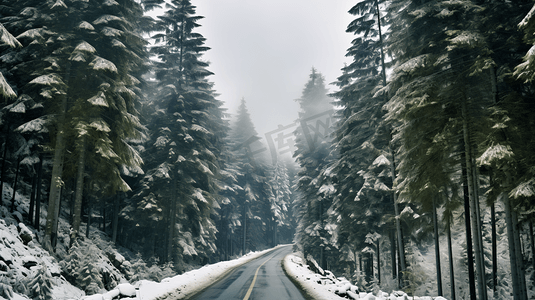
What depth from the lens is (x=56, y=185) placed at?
12.9 meters

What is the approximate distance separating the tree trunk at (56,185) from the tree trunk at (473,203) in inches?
648

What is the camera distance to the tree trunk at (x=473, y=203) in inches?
394

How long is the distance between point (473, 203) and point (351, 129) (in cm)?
1073

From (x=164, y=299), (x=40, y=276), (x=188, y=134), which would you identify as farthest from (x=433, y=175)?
(x=188, y=134)

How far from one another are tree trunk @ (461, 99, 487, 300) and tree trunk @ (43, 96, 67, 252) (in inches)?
648

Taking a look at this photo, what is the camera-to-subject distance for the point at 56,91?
1295 centimetres

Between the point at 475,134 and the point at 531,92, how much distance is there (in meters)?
2.24

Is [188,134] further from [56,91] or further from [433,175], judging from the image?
[433,175]

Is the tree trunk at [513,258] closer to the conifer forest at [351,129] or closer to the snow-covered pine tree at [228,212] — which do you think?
the conifer forest at [351,129]

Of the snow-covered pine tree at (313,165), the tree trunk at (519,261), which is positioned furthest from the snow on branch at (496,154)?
the snow-covered pine tree at (313,165)

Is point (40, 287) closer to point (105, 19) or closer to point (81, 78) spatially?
point (81, 78)

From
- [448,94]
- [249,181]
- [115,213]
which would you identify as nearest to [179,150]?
[115,213]

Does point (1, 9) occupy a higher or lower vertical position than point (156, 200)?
higher

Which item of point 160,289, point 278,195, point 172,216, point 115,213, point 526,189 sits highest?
point 278,195
